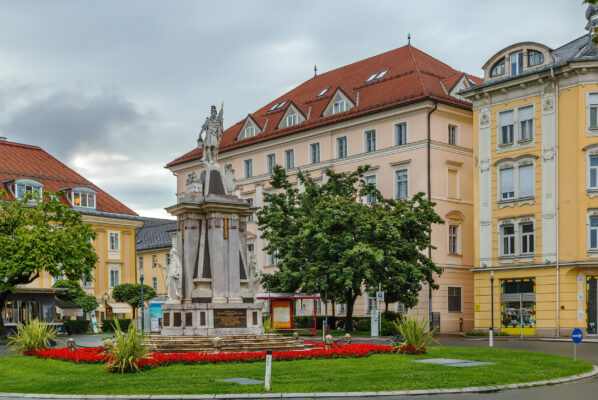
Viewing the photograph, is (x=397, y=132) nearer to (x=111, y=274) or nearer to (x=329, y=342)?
(x=111, y=274)

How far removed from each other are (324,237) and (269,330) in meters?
13.6

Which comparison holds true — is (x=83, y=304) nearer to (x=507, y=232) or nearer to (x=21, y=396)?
(x=507, y=232)

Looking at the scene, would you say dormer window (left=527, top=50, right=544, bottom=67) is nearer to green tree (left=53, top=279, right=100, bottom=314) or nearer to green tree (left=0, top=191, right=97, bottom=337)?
green tree (left=0, top=191, right=97, bottom=337)

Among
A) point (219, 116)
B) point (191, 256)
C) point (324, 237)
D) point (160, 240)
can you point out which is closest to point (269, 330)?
point (191, 256)

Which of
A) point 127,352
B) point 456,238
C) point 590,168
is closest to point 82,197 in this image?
point 456,238

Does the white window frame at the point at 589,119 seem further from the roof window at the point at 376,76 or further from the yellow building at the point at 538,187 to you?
the roof window at the point at 376,76

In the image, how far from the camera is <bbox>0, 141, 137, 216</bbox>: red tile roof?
66.7 meters

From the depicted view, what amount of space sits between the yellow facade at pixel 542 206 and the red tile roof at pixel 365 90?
7.00 meters

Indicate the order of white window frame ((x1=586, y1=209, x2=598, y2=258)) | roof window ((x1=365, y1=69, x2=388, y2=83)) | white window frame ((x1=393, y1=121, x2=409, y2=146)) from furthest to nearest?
1. roof window ((x1=365, y1=69, x2=388, y2=83))
2. white window frame ((x1=393, y1=121, x2=409, y2=146))
3. white window frame ((x1=586, y1=209, x2=598, y2=258))

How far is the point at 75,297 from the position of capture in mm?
61188

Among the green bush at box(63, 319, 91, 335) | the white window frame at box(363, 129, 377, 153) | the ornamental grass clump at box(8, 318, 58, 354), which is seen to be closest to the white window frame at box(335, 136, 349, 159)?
the white window frame at box(363, 129, 377, 153)

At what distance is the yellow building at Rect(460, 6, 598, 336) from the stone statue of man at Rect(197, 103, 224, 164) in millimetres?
23186

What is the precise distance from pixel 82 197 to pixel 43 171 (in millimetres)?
4092

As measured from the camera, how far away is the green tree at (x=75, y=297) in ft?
200
